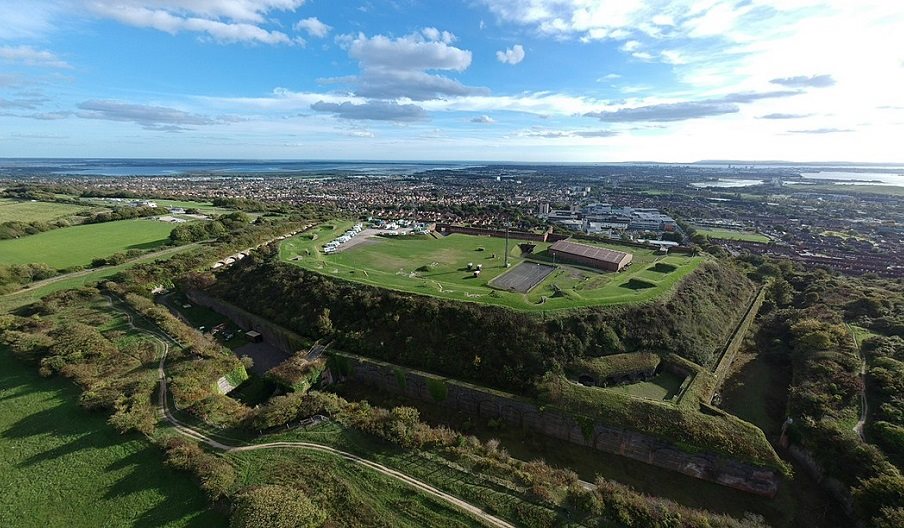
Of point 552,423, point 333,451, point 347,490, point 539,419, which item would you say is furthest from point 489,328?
point 347,490

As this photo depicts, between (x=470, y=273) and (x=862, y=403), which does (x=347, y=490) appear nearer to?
(x=470, y=273)

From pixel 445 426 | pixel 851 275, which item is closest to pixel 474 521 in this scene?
pixel 445 426

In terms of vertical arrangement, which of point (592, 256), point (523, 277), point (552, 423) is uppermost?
point (592, 256)

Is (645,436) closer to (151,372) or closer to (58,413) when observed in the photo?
(151,372)

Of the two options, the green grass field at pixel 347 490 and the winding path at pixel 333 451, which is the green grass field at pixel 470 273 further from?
the green grass field at pixel 347 490

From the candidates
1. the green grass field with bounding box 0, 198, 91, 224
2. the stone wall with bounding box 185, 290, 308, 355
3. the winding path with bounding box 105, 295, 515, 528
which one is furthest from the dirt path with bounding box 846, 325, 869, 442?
the green grass field with bounding box 0, 198, 91, 224

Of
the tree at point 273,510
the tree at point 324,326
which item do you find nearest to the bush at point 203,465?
the tree at point 273,510
